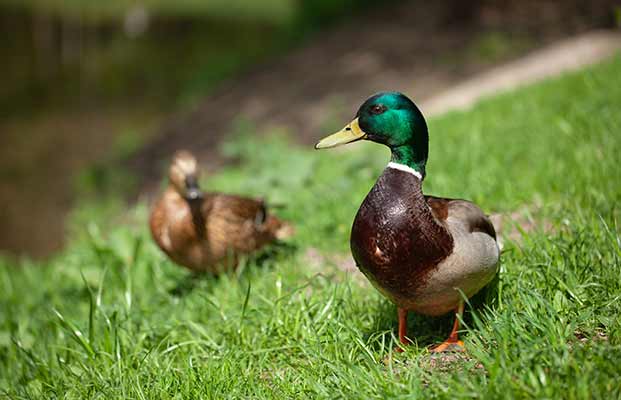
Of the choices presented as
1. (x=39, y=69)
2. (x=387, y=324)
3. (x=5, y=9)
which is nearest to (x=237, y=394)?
(x=387, y=324)

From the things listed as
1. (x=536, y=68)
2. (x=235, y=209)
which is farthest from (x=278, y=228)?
(x=536, y=68)

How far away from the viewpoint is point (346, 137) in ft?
8.74

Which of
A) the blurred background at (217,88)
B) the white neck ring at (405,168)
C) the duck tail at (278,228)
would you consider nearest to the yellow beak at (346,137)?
the white neck ring at (405,168)

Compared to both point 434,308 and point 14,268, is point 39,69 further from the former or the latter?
point 434,308

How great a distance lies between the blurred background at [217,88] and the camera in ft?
31.3

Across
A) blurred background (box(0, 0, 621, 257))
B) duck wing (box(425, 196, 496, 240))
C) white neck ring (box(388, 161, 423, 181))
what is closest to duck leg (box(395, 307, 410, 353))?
duck wing (box(425, 196, 496, 240))

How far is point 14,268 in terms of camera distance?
6.34 m

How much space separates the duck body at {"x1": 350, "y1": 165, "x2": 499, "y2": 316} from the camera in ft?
8.27

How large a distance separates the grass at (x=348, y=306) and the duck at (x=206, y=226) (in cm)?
13

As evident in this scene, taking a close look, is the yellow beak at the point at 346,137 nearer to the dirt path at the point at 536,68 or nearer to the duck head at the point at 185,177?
the duck head at the point at 185,177

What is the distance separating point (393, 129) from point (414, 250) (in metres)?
0.47

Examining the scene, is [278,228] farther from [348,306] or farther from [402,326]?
[402,326]

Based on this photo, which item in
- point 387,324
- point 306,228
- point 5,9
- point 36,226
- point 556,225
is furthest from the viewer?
point 5,9

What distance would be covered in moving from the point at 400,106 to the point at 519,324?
918 mm
